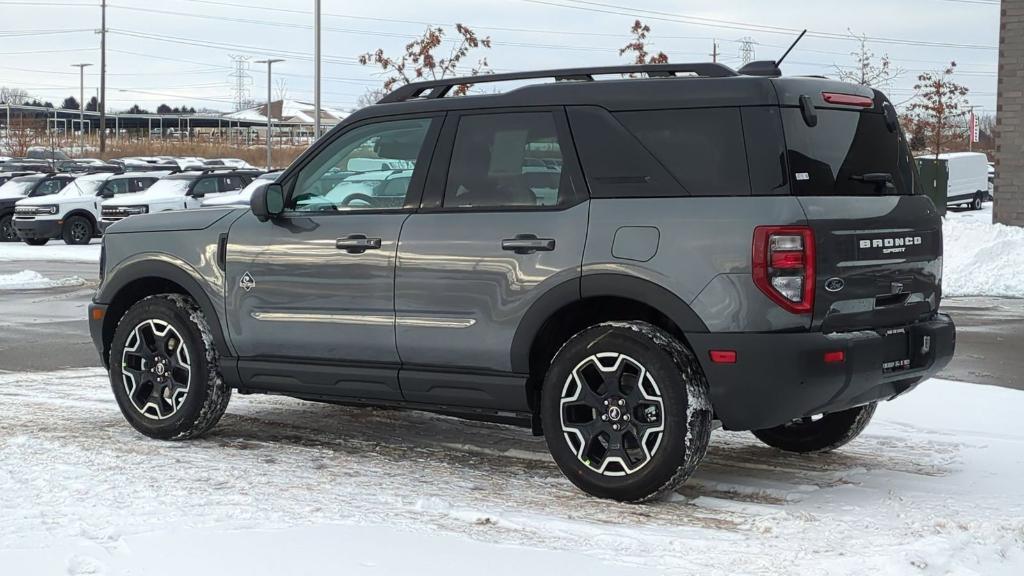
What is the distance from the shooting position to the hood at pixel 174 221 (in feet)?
23.6

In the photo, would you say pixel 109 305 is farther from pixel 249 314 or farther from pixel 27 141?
pixel 27 141

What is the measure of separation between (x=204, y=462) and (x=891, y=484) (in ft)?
11.2

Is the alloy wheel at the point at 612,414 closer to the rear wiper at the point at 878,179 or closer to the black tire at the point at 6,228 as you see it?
the rear wiper at the point at 878,179

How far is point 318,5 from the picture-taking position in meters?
37.5

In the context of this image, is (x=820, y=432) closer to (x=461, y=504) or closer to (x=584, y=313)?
Result: (x=584, y=313)

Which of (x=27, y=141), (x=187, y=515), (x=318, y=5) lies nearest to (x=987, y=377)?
(x=187, y=515)

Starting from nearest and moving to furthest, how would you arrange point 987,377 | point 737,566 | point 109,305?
point 737,566 → point 109,305 → point 987,377

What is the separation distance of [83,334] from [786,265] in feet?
30.2

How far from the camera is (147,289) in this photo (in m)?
7.59

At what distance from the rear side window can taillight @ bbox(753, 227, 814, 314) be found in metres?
0.27

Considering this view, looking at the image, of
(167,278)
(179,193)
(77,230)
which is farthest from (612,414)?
(77,230)

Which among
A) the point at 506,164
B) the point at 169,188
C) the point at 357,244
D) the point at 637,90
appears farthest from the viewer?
the point at 169,188

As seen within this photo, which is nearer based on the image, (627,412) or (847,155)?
(627,412)

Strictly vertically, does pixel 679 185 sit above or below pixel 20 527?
above
